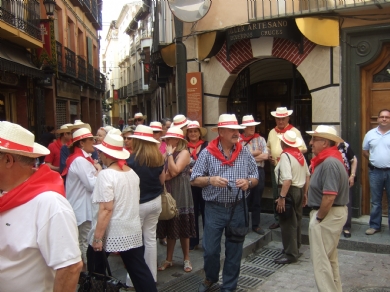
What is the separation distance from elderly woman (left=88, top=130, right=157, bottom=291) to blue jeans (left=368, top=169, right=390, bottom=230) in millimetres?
4013

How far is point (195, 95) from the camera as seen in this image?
878 cm

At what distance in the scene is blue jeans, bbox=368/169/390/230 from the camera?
637cm

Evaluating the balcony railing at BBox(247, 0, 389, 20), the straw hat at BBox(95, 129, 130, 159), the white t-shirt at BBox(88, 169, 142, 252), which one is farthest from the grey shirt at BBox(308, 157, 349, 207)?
the balcony railing at BBox(247, 0, 389, 20)

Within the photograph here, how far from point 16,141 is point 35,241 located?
537 mm

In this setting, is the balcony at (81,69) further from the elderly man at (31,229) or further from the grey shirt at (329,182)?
the elderly man at (31,229)

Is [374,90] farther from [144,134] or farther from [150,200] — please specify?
[150,200]

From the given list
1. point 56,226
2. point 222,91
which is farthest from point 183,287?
point 222,91

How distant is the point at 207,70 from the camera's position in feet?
28.8

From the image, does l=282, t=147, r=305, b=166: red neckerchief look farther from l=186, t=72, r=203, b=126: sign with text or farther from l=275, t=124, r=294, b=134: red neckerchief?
l=186, t=72, r=203, b=126: sign with text

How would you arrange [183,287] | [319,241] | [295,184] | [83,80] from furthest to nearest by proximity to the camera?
[83,80] < [295,184] < [183,287] < [319,241]

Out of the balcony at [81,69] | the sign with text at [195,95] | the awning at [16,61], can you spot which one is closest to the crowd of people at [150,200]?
the sign with text at [195,95]

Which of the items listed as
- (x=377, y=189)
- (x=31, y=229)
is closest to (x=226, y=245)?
(x=31, y=229)

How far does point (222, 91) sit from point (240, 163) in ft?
13.8

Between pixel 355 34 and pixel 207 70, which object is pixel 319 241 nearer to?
pixel 355 34
